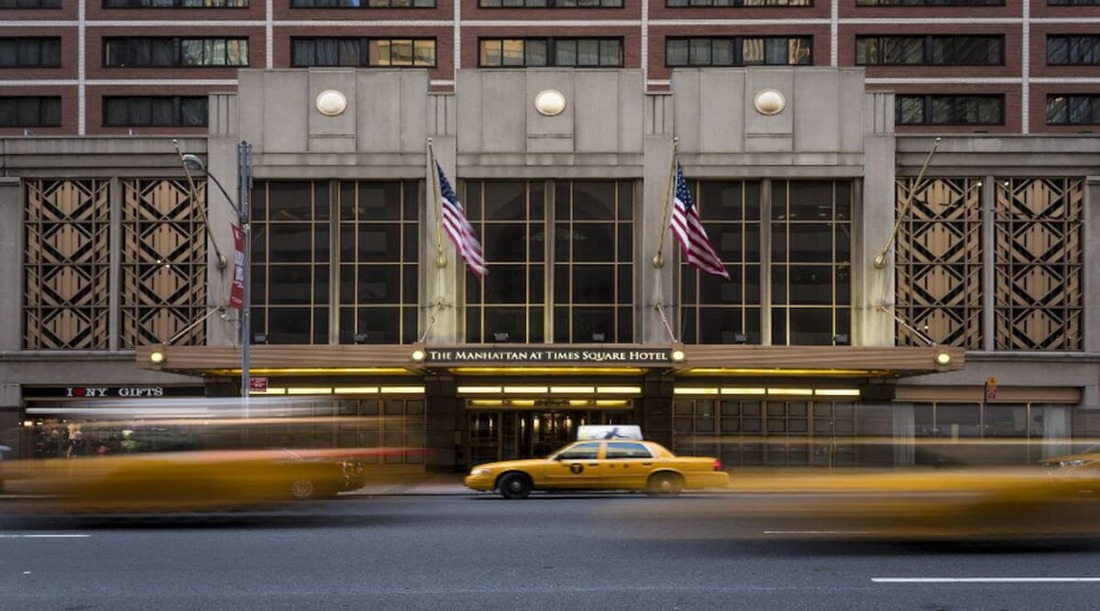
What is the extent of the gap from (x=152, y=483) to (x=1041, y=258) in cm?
2946

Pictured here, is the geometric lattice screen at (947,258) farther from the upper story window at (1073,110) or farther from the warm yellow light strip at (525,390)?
the upper story window at (1073,110)

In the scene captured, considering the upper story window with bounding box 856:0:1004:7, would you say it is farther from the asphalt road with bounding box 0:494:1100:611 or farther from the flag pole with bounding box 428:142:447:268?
the asphalt road with bounding box 0:494:1100:611

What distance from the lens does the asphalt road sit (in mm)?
11734

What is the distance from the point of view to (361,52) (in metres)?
53.7

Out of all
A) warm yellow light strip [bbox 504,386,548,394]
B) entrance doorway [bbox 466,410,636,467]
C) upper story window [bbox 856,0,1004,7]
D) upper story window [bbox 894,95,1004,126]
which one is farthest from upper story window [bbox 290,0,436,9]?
entrance doorway [bbox 466,410,636,467]

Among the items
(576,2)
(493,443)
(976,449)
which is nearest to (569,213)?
(493,443)

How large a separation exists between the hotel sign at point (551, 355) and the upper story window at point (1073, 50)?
1193 inches

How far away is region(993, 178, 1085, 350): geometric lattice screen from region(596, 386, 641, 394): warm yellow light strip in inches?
453

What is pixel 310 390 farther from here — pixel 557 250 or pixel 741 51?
pixel 741 51

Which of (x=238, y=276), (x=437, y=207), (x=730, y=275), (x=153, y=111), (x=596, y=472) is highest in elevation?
(x=153, y=111)

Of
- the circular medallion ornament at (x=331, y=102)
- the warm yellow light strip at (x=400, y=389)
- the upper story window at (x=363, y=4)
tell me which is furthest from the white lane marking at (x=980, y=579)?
the upper story window at (x=363, y=4)

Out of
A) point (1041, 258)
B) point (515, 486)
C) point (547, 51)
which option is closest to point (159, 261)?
point (515, 486)

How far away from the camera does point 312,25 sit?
53656 mm

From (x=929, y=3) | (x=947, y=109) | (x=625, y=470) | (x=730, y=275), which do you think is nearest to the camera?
(x=625, y=470)
